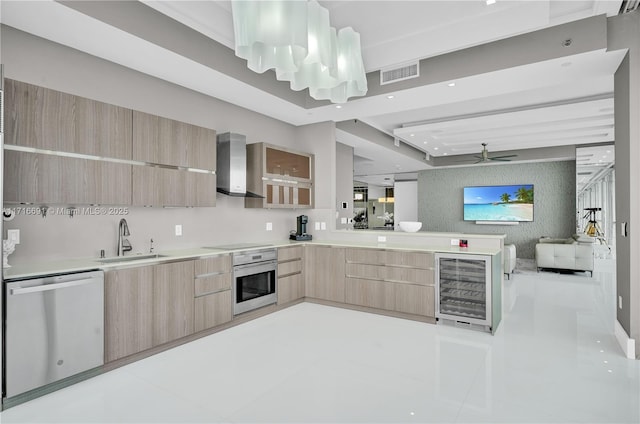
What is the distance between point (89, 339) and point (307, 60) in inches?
101

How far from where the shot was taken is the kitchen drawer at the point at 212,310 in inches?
137

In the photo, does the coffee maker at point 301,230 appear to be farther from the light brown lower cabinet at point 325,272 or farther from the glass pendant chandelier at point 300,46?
the glass pendant chandelier at point 300,46

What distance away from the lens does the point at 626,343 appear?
311 centimetres

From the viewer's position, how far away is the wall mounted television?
9.14m

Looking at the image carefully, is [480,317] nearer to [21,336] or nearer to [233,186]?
[233,186]

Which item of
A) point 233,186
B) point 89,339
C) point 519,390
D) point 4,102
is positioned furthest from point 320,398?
point 4,102

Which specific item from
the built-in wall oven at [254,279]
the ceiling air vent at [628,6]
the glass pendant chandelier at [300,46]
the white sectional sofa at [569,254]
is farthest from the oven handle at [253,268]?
the white sectional sofa at [569,254]

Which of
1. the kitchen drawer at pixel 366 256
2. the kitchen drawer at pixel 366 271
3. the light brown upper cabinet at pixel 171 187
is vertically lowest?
the kitchen drawer at pixel 366 271

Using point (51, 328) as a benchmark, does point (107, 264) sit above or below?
above

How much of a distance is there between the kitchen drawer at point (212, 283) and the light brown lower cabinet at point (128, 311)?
49cm

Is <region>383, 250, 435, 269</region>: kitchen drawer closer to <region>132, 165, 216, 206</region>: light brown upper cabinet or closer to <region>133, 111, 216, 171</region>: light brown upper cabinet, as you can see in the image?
<region>132, 165, 216, 206</region>: light brown upper cabinet

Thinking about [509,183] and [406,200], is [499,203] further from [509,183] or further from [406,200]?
[406,200]

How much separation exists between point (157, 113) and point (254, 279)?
2.10 metres

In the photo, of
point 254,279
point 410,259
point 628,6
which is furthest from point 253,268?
point 628,6
